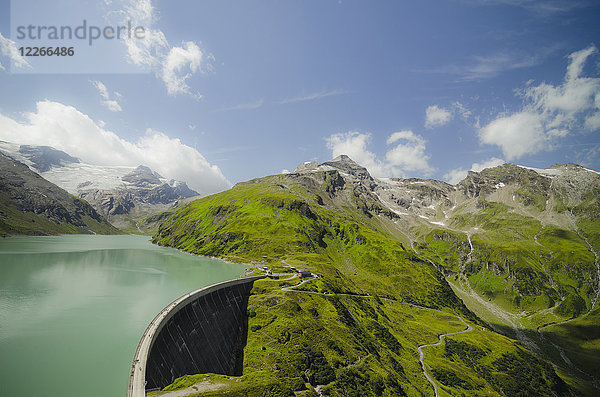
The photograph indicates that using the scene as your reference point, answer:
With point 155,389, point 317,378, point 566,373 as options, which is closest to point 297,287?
point 317,378

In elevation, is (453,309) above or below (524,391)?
above

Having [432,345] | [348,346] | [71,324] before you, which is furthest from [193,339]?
[432,345]

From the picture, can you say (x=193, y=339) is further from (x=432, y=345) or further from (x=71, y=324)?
(x=432, y=345)

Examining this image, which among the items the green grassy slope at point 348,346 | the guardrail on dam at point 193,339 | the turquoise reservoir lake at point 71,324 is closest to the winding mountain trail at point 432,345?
the green grassy slope at point 348,346

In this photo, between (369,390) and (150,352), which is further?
(369,390)

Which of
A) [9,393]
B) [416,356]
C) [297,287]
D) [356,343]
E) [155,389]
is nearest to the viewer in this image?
[9,393]

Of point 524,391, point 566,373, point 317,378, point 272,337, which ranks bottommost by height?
point 566,373

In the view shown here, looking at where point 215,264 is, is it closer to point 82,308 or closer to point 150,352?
point 82,308

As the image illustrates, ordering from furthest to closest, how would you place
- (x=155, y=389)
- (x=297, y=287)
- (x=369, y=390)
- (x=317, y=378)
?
1. (x=297, y=287)
2. (x=369, y=390)
3. (x=317, y=378)
4. (x=155, y=389)
